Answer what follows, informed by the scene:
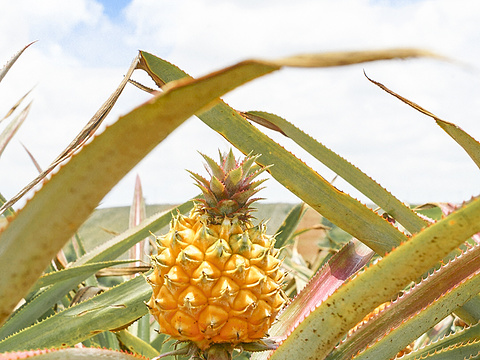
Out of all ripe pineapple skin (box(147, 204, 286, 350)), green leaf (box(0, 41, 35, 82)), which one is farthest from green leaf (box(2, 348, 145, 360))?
green leaf (box(0, 41, 35, 82))

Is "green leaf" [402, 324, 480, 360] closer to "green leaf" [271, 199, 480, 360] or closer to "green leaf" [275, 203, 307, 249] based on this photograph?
"green leaf" [271, 199, 480, 360]

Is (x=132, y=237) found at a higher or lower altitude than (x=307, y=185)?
higher

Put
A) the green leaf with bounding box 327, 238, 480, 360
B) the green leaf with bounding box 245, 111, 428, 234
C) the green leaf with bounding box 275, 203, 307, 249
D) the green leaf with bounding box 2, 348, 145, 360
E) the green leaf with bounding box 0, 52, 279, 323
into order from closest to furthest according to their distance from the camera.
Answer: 1. the green leaf with bounding box 0, 52, 279, 323
2. the green leaf with bounding box 2, 348, 145, 360
3. the green leaf with bounding box 327, 238, 480, 360
4. the green leaf with bounding box 245, 111, 428, 234
5. the green leaf with bounding box 275, 203, 307, 249

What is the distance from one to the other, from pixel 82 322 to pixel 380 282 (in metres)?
0.63

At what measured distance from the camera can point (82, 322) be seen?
0.88 meters

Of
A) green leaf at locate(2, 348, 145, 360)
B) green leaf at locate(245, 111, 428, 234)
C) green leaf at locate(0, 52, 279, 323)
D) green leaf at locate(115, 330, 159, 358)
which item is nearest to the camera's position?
green leaf at locate(0, 52, 279, 323)

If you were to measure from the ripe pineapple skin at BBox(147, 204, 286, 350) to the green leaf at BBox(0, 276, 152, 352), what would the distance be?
0.20 m

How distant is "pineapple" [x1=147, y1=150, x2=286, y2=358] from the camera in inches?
26.5

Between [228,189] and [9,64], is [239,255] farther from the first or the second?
[9,64]

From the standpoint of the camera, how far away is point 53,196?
0.33 metres

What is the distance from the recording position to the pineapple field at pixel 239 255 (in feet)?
1.04

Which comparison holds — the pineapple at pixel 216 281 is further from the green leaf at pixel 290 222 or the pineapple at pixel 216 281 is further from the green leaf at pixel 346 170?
the green leaf at pixel 290 222

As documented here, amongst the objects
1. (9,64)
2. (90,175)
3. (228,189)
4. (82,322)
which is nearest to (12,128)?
(9,64)

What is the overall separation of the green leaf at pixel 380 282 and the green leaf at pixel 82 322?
0.42 meters
